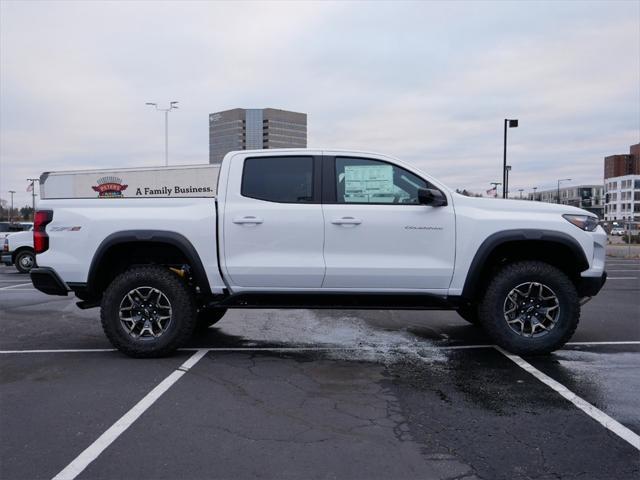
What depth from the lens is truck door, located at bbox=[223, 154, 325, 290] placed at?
18.5 ft

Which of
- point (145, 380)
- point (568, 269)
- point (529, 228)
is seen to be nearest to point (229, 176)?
point (145, 380)

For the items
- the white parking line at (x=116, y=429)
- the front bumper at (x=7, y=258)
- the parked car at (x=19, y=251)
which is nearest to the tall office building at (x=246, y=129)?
the parked car at (x=19, y=251)

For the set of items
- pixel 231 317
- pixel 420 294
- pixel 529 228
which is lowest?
pixel 231 317

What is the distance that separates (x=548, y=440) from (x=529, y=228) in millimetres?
2452

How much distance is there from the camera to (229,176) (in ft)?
19.3

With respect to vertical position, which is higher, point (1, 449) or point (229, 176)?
point (229, 176)

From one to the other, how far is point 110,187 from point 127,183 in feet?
0.62

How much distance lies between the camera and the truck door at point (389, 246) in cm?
558

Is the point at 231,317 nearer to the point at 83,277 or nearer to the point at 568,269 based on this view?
the point at 83,277

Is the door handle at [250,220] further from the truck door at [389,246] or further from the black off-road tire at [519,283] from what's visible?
the black off-road tire at [519,283]

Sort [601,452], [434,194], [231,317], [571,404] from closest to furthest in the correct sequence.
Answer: [601,452] → [571,404] → [434,194] → [231,317]

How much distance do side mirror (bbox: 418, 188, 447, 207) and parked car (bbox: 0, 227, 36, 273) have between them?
1464cm

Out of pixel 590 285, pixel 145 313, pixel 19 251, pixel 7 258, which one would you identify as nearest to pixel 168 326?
pixel 145 313

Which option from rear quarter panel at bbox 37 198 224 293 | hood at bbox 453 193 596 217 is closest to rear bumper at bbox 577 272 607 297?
hood at bbox 453 193 596 217
